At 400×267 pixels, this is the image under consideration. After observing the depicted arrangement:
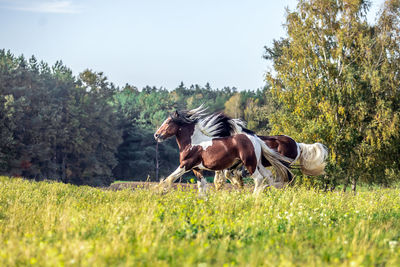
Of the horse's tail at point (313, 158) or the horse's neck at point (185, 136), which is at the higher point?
the horse's neck at point (185, 136)

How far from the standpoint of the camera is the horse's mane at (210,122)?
12.3 meters

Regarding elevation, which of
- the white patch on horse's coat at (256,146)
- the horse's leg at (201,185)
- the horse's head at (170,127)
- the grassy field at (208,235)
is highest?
the horse's head at (170,127)

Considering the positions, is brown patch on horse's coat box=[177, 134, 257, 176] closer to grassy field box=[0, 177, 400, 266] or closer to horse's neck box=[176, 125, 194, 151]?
horse's neck box=[176, 125, 194, 151]

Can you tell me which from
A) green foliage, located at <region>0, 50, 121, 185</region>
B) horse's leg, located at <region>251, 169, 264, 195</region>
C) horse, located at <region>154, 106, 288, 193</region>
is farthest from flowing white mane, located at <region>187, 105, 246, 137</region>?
green foliage, located at <region>0, 50, 121, 185</region>

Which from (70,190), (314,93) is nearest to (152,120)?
(314,93)

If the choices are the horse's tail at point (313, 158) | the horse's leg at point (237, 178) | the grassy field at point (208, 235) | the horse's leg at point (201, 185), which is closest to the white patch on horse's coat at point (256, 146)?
the grassy field at point (208, 235)

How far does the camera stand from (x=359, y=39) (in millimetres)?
25453

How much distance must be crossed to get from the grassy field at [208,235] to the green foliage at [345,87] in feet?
47.1

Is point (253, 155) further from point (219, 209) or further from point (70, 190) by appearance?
point (70, 190)

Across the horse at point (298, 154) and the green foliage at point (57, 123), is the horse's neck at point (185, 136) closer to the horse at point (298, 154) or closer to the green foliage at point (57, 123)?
the horse at point (298, 154)

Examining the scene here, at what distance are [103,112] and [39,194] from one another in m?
47.8

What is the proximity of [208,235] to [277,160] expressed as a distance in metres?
6.03

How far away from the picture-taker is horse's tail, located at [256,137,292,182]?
12.3 m

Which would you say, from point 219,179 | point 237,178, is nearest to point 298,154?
point 237,178
